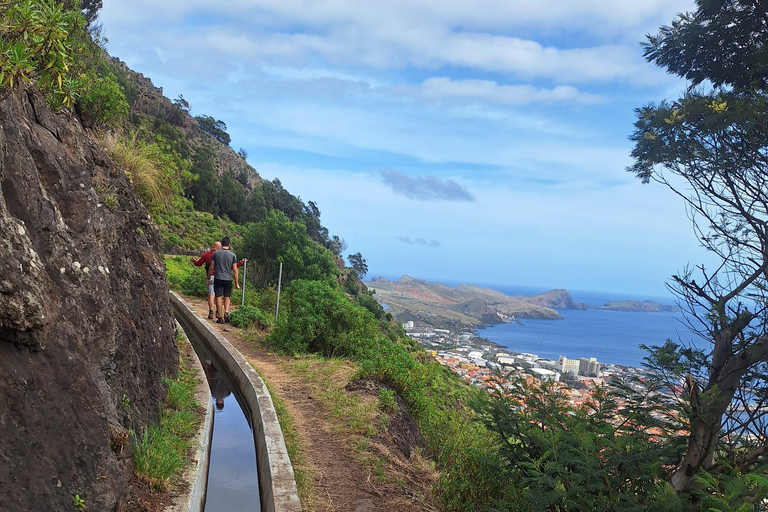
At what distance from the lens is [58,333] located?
10.9 ft

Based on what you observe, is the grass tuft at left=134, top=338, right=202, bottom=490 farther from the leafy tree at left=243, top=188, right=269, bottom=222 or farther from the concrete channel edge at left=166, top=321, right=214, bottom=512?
the leafy tree at left=243, top=188, right=269, bottom=222

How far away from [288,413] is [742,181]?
537 cm

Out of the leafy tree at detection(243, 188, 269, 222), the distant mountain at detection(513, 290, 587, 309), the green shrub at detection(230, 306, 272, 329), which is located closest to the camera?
the green shrub at detection(230, 306, 272, 329)

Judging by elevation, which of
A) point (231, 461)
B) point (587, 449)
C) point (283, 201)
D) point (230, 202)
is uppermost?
point (283, 201)

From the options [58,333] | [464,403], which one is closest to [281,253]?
[464,403]

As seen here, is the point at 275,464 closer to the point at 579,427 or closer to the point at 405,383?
the point at 579,427

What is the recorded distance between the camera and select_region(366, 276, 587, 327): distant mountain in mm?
66537

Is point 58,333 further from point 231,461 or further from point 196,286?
point 196,286

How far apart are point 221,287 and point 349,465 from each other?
7315 mm

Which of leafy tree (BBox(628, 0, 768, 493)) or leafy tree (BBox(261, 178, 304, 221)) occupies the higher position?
leafy tree (BBox(261, 178, 304, 221))

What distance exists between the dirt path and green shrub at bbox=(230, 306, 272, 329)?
4.36 meters

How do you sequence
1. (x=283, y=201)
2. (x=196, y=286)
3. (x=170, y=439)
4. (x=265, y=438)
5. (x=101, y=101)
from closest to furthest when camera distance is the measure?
(x=170, y=439), (x=265, y=438), (x=101, y=101), (x=196, y=286), (x=283, y=201)

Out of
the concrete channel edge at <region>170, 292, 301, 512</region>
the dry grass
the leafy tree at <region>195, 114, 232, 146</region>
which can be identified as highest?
the leafy tree at <region>195, 114, 232, 146</region>

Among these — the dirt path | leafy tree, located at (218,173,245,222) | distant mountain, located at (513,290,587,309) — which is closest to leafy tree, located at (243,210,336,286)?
the dirt path
